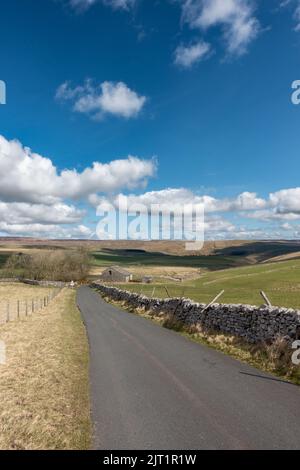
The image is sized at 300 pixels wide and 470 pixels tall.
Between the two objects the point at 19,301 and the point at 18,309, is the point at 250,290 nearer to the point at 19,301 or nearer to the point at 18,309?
the point at 18,309

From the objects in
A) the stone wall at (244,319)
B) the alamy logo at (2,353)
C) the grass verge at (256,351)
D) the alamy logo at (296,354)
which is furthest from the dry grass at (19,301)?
the alamy logo at (296,354)

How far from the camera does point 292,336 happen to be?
14.7 metres

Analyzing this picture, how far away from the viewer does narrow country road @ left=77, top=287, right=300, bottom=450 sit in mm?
7855

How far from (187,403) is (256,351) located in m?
6.69

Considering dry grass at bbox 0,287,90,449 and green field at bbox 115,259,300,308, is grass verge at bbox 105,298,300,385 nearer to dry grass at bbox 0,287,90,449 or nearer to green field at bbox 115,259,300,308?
dry grass at bbox 0,287,90,449

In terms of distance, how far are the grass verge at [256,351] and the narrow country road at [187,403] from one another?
1.97ft

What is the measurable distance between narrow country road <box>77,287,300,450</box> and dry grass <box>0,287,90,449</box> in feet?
1.65

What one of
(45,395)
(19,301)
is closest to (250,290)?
(19,301)

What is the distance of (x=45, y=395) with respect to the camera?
439 inches

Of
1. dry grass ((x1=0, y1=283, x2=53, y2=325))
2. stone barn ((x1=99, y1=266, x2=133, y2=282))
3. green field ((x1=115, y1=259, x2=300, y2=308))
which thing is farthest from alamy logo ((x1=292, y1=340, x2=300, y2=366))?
stone barn ((x1=99, y1=266, x2=133, y2=282))

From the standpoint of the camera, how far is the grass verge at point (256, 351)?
1312 centimetres
